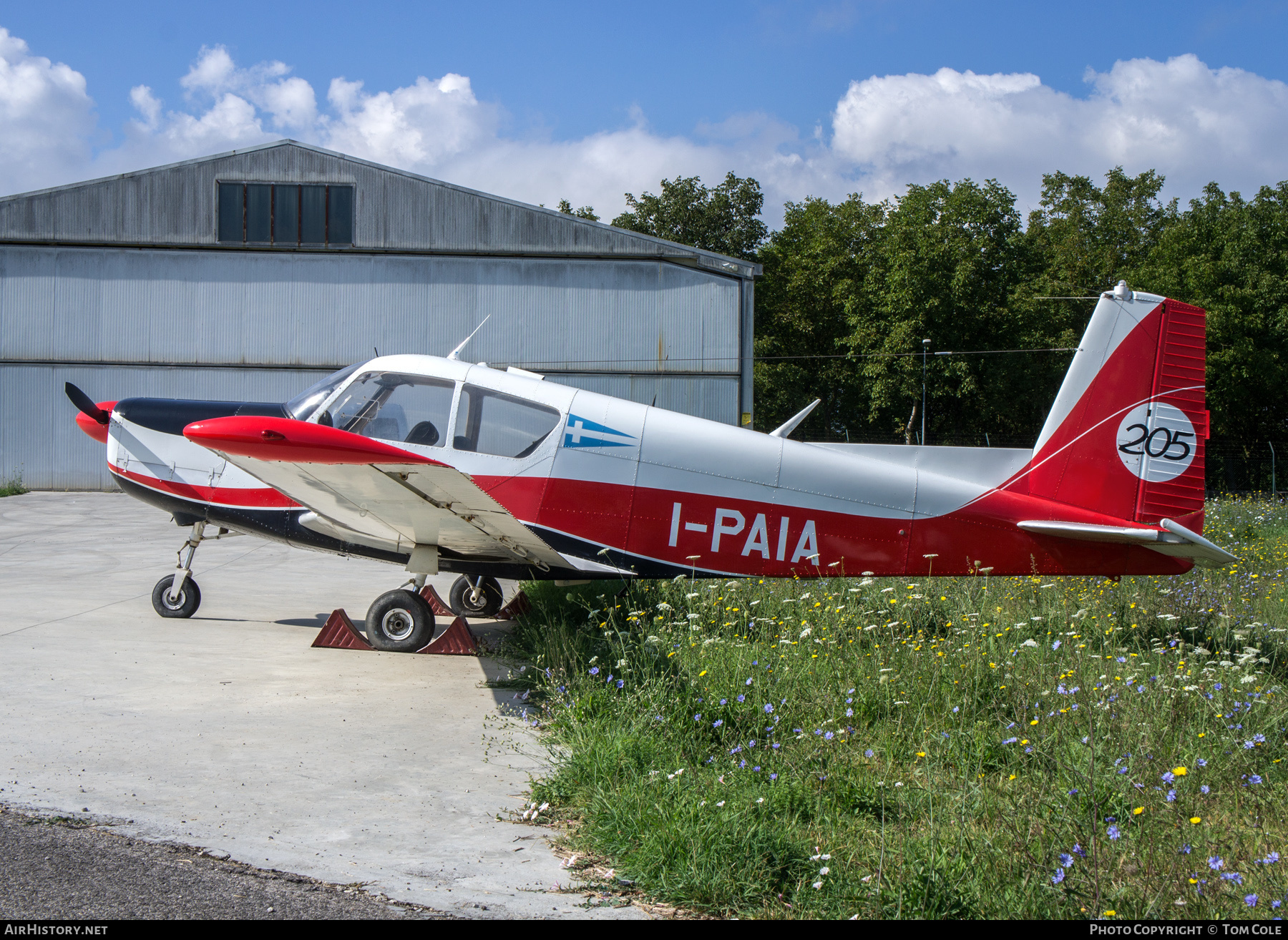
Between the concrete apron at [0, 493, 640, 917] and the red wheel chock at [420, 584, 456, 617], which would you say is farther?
the red wheel chock at [420, 584, 456, 617]

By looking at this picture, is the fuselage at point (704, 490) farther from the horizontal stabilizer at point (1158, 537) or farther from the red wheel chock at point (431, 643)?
the red wheel chock at point (431, 643)

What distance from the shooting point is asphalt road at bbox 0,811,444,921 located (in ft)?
9.30

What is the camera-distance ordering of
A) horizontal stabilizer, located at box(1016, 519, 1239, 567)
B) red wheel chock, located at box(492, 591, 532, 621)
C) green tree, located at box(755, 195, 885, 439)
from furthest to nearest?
green tree, located at box(755, 195, 885, 439)
red wheel chock, located at box(492, 591, 532, 621)
horizontal stabilizer, located at box(1016, 519, 1239, 567)

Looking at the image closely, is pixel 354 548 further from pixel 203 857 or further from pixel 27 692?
pixel 203 857

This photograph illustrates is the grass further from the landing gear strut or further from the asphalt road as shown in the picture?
the landing gear strut

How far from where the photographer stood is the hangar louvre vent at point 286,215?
22.8 meters

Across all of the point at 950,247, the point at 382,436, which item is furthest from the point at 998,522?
the point at 950,247

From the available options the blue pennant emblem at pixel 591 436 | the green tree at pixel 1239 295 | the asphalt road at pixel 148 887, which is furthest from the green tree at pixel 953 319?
the asphalt road at pixel 148 887

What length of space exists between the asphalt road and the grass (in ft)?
3.04

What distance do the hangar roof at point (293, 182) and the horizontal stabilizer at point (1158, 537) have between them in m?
17.2

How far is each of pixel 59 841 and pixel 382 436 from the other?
3.86 meters

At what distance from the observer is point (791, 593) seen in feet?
23.2

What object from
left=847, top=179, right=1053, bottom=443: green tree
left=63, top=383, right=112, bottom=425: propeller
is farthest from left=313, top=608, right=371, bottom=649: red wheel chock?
left=847, top=179, right=1053, bottom=443: green tree

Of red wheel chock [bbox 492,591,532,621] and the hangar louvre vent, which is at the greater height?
the hangar louvre vent
